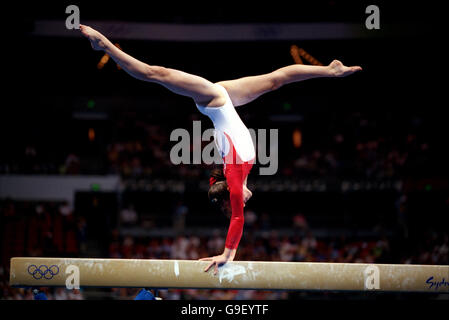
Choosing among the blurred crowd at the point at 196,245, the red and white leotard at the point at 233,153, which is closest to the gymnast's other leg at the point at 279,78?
the red and white leotard at the point at 233,153

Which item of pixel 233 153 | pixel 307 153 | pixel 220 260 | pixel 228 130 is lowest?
pixel 220 260

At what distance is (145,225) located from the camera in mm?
12945

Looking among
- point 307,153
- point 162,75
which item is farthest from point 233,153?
point 307,153

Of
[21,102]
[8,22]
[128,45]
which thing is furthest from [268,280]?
[21,102]

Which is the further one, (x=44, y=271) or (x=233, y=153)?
(x=233, y=153)

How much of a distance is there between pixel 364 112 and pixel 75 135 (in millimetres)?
9613

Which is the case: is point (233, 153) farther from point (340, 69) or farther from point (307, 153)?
point (307, 153)

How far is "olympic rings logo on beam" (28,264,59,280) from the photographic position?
168 inches

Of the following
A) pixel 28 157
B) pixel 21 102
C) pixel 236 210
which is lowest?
pixel 236 210

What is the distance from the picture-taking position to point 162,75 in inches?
172

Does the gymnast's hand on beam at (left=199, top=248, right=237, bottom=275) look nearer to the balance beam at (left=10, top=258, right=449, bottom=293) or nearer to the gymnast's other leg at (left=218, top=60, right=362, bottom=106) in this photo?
the balance beam at (left=10, top=258, right=449, bottom=293)

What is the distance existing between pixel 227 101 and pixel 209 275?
1672mm

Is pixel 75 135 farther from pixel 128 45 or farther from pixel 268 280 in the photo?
pixel 268 280

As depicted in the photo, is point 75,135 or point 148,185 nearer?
point 148,185
